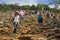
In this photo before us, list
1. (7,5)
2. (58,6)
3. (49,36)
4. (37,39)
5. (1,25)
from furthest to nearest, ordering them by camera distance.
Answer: (7,5)
(58,6)
(1,25)
(49,36)
(37,39)

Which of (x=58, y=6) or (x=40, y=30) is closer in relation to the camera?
(x=40, y=30)

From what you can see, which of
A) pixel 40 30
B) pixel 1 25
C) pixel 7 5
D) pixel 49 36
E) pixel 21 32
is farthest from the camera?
pixel 7 5

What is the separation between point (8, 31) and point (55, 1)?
5974 cm

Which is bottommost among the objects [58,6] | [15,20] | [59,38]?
[59,38]

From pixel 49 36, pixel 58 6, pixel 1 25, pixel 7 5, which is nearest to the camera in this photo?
pixel 49 36

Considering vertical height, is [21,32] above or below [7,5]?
below

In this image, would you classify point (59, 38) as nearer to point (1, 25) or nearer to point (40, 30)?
point (40, 30)

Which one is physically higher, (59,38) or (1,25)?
(1,25)

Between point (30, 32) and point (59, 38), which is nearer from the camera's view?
point (59, 38)

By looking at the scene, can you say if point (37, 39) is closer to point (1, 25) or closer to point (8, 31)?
point (8, 31)

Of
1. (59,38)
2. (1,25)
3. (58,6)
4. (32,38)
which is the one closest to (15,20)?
(32,38)

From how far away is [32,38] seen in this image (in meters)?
16.7

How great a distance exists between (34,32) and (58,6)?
57023 millimetres

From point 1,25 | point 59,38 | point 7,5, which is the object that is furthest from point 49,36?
point 7,5
